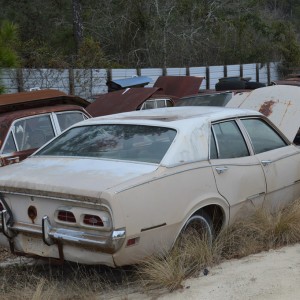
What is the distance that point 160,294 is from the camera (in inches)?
160

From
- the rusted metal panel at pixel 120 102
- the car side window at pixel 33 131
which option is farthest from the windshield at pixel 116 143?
the rusted metal panel at pixel 120 102

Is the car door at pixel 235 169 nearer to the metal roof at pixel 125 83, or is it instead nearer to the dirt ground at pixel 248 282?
the dirt ground at pixel 248 282

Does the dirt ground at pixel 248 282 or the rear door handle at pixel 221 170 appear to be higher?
the rear door handle at pixel 221 170

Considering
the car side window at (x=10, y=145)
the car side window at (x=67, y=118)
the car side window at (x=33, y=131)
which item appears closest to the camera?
the car side window at (x=10, y=145)

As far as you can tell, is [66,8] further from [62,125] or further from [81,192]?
[81,192]

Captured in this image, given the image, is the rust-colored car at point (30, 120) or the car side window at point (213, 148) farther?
the rust-colored car at point (30, 120)

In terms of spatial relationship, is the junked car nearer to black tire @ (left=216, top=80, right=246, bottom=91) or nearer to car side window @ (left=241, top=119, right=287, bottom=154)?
car side window @ (left=241, top=119, right=287, bottom=154)

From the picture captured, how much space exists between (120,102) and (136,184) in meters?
6.38

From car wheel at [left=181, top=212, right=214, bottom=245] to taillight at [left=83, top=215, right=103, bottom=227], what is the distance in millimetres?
839

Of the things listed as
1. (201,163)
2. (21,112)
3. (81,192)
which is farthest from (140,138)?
(21,112)

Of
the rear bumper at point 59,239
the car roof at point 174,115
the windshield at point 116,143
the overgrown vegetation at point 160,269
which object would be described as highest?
the car roof at point 174,115

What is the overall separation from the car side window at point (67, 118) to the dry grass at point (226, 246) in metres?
3.36

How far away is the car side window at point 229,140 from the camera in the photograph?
530 cm

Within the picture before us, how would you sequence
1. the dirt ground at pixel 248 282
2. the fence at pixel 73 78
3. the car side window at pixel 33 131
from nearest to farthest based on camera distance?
the dirt ground at pixel 248 282, the car side window at pixel 33 131, the fence at pixel 73 78
